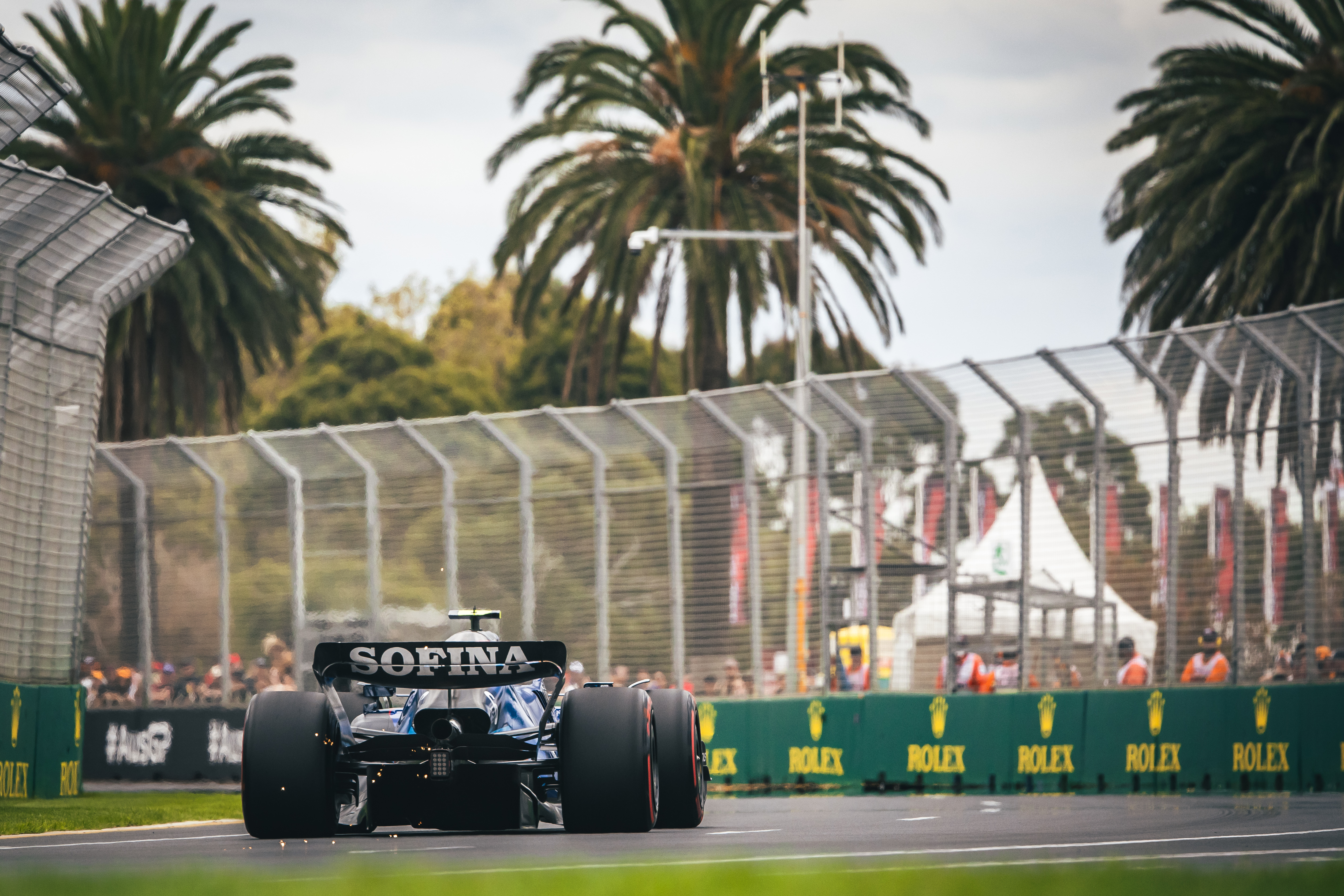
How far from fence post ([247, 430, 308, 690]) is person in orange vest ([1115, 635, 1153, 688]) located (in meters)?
10.6

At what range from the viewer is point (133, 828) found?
13172 mm

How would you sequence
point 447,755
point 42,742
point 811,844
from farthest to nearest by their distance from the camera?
1. point 42,742
2. point 447,755
3. point 811,844

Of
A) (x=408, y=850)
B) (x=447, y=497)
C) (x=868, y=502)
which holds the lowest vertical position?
(x=408, y=850)

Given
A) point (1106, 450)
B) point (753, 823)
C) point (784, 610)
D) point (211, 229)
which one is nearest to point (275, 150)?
point (211, 229)

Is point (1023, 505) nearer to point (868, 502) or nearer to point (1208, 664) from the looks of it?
point (868, 502)

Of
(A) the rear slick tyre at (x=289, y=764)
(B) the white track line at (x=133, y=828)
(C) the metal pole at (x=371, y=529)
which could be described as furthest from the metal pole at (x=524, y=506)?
(A) the rear slick tyre at (x=289, y=764)

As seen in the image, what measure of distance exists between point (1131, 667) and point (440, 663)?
8.88m

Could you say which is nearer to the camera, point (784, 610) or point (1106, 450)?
point (1106, 450)

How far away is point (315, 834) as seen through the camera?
10.4m

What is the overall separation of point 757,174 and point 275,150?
8087mm

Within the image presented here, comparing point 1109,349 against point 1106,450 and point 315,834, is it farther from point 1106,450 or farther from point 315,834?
point 315,834

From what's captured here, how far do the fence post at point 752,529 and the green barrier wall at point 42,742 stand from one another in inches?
263

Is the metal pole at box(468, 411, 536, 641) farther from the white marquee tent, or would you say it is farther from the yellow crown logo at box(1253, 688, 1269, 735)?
the yellow crown logo at box(1253, 688, 1269, 735)

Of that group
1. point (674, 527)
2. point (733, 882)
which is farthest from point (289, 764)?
point (674, 527)
